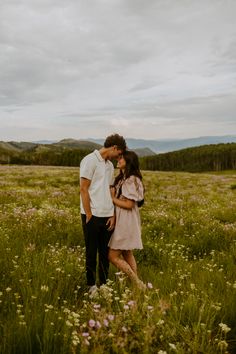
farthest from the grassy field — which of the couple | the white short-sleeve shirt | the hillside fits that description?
the hillside

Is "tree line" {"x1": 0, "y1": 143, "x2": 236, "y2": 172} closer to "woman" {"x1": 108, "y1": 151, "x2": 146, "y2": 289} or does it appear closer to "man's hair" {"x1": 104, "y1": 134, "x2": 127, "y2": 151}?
"woman" {"x1": 108, "y1": 151, "x2": 146, "y2": 289}

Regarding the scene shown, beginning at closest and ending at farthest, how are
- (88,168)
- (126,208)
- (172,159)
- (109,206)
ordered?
(88,168) < (109,206) < (126,208) < (172,159)

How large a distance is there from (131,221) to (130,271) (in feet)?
3.47

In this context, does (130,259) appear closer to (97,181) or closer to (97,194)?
(97,194)

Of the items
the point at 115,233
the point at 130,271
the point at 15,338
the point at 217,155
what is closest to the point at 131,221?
the point at 115,233

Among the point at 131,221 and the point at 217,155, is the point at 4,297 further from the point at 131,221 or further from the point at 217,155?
the point at 217,155

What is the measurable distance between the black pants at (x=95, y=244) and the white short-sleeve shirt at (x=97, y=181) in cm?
20

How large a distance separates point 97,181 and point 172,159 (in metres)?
185

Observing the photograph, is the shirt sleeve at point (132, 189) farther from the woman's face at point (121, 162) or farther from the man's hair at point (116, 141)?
the man's hair at point (116, 141)

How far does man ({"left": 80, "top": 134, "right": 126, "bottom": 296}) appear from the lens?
736cm

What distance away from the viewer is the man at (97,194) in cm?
736

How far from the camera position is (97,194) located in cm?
748

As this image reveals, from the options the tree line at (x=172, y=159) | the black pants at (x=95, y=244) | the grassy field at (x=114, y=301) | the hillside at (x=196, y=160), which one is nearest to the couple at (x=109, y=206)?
the black pants at (x=95, y=244)

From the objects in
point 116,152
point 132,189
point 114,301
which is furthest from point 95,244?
point 116,152
